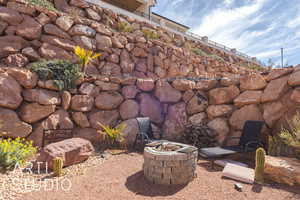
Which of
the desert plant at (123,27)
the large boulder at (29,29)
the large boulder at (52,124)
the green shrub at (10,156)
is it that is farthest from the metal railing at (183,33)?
the green shrub at (10,156)

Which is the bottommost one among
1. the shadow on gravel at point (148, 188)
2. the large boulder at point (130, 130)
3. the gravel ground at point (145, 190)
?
the shadow on gravel at point (148, 188)

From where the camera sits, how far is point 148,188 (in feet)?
8.93

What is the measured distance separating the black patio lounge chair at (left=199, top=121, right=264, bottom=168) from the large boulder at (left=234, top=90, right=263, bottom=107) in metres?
0.67

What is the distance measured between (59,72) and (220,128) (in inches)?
194

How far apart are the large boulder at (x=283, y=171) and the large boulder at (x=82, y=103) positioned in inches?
182

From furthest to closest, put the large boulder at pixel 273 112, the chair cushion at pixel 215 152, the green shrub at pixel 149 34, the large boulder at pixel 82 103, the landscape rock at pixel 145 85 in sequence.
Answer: the green shrub at pixel 149 34 → the landscape rock at pixel 145 85 → the large boulder at pixel 82 103 → the large boulder at pixel 273 112 → the chair cushion at pixel 215 152

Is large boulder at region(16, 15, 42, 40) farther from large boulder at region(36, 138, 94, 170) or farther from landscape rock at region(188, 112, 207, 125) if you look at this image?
landscape rock at region(188, 112, 207, 125)

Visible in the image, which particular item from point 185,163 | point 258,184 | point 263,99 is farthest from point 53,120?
point 263,99

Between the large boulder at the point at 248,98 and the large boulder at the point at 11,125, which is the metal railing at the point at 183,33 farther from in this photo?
the large boulder at the point at 248,98

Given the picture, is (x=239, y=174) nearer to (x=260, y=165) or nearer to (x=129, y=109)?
(x=260, y=165)

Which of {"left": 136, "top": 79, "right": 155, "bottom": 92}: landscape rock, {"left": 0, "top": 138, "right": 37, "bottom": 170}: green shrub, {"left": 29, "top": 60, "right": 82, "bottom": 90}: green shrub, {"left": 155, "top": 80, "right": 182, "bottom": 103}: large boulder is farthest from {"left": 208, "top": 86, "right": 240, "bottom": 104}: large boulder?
{"left": 0, "top": 138, "right": 37, "bottom": 170}: green shrub

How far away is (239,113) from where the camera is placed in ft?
15.7

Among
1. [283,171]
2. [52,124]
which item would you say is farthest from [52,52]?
[283,171]

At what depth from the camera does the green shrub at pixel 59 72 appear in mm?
4617
